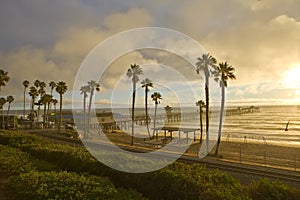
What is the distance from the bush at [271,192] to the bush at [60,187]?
4435mm

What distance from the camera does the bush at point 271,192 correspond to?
7.55 meters

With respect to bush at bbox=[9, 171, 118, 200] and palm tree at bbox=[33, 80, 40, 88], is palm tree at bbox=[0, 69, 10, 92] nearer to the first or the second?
palm tree at bbox=[33, 80, 40, 88]

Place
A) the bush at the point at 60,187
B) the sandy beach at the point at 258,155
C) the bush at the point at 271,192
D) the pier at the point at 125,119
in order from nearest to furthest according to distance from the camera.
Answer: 1. the bush at the point at 271,192
2. the bush at the point at 60,187
3. the sandy beach at the point at 258,155
4. the pier at the point at 125,119

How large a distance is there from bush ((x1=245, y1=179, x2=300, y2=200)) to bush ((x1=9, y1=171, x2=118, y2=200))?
14.5 ft

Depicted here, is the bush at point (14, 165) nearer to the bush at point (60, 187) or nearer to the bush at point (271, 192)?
the bush at point (60, 187)

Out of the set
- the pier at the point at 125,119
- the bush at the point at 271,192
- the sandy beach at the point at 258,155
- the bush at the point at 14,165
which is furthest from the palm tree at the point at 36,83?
the bush at the point at 271,192

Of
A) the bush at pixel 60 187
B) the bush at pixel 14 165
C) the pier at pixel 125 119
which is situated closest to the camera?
the bush at pixel 60 187

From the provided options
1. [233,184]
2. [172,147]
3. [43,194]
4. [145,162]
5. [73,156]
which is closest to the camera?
[43,194]

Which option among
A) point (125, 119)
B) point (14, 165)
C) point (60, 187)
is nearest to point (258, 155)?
point (14, 165)

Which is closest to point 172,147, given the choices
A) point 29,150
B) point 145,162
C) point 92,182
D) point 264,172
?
point 264,172

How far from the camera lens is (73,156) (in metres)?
12.4

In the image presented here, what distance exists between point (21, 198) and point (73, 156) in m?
4.29

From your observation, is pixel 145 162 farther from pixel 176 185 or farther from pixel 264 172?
pixel 264 172

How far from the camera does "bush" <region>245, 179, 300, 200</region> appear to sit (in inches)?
297
